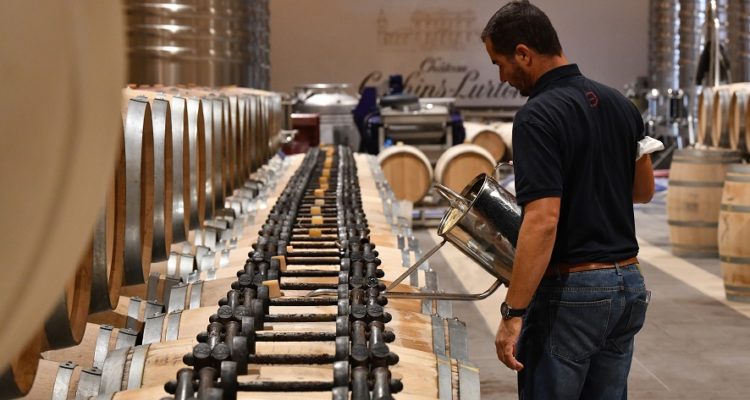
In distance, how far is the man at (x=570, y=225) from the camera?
2.68m

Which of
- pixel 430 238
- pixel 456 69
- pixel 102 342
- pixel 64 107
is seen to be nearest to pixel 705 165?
pixel 430 238

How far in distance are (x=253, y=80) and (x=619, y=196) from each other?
7.67 m

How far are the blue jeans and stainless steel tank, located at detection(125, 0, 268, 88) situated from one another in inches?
212

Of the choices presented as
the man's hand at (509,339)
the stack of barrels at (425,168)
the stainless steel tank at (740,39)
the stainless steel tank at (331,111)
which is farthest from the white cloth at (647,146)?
the stainless steel tank at (331,111)

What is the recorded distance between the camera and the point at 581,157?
2758 mm

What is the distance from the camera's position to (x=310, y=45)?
21156mm

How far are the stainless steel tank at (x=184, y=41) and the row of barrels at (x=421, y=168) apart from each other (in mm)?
3680

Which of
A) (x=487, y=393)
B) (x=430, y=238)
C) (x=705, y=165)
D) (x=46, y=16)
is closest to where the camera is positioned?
(x=46, y=16)

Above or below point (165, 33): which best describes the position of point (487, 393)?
below

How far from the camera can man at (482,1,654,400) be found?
Result: 268cm

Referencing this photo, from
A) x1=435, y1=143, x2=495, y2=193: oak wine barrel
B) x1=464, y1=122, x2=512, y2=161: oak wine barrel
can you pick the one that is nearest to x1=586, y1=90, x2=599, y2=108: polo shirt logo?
x1=435, y1=143, x2=495, y2=193: oak wine barrel

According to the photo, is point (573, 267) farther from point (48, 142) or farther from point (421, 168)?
point (421, 168)

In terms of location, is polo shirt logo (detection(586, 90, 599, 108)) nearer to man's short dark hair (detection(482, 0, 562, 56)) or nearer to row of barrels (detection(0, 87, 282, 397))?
man's short dark hair (detection(482, 0, 562, 56))

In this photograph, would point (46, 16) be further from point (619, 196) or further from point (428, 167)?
point (428, 167)
